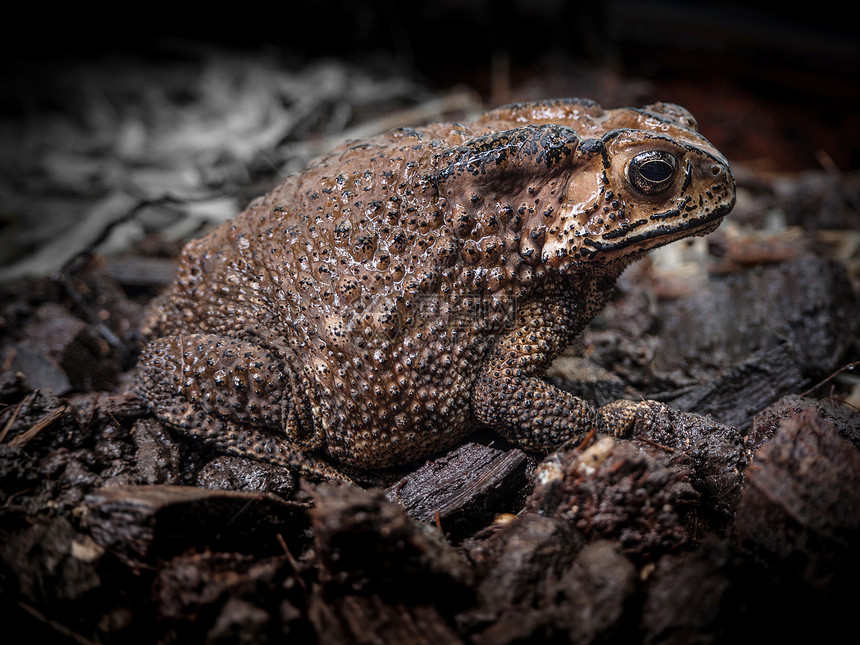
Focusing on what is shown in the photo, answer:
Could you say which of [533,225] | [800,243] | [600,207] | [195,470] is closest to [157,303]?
[195,470]

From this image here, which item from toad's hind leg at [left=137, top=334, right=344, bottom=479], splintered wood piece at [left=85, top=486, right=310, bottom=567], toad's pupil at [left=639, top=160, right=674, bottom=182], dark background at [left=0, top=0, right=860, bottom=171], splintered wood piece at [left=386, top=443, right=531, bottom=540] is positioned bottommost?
splintered wood piece at [left=386, top=443, right=531, bottom=540]

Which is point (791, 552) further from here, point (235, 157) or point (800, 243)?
point (235, 157)

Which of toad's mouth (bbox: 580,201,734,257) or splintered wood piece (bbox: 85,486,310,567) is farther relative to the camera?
toad's mouth (bbox: 580,201,734,257)

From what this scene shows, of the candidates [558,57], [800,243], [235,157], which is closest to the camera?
[800,243]

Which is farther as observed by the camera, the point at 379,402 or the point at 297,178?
the point at 297,178

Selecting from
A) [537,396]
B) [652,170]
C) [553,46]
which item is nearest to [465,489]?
[537,396]

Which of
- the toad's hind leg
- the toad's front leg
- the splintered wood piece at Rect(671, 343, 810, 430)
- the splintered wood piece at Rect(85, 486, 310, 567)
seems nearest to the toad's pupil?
the toad's front leg

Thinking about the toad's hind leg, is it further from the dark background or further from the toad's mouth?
the dark background
